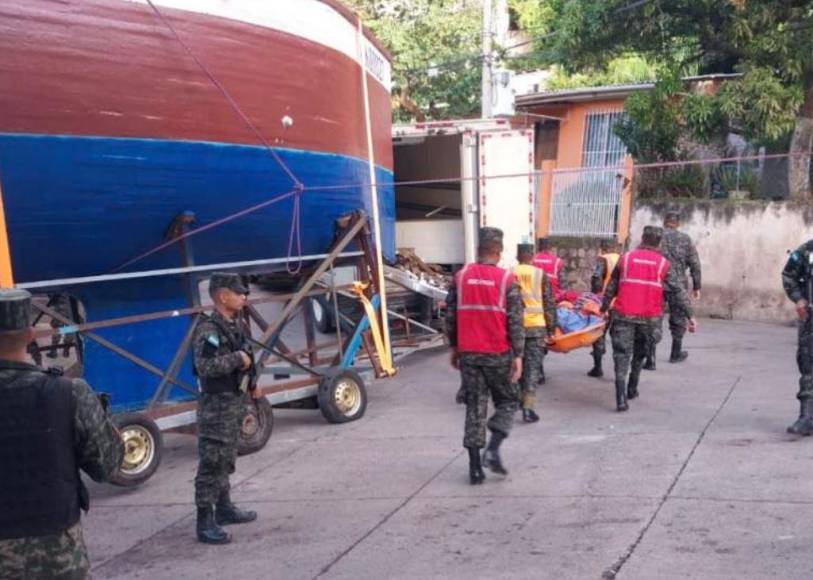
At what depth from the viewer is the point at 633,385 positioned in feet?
31.8

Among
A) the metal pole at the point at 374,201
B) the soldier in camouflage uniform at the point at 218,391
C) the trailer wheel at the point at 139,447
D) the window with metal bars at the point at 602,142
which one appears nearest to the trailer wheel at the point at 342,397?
the metal pole at the point at 374,201

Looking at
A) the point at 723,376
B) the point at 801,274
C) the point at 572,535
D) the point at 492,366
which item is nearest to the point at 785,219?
the point at 723,376

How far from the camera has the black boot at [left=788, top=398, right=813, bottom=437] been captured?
306 inches

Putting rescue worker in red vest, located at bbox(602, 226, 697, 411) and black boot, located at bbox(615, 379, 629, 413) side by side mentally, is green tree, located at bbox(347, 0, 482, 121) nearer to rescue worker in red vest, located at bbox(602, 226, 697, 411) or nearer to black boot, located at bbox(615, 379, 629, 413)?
rescue worker in red vest, located at bbox(602, 226, 697, 411)

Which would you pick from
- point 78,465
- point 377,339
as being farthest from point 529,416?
point 78,465

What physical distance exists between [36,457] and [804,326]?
597cm

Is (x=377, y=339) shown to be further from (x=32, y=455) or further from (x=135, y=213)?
(x=32, y=455)

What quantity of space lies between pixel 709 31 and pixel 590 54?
1846mm

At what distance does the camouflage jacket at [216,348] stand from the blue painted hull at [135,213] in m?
1.96

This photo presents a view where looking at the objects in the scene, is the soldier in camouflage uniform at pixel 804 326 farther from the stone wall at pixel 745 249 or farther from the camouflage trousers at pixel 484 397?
the stone wall at pixel 745 249

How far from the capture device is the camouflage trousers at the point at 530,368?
353 inches

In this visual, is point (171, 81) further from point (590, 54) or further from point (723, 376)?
point (590, 54)

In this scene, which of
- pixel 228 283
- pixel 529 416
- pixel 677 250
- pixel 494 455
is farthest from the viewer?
pixel 677 250

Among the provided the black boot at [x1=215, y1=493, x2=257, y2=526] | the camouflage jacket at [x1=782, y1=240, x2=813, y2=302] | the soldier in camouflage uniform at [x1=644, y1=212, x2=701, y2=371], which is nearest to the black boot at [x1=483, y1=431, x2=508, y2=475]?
the black boot at [x1=215, y1=493, x2=257, y2=526]
